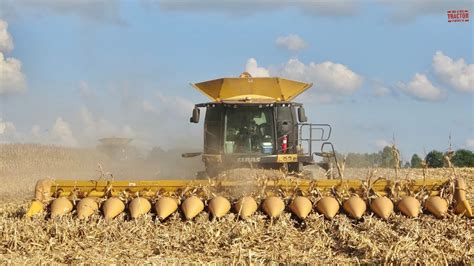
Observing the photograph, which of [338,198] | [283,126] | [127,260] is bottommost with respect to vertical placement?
[127,260]

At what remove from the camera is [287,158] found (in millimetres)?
10047

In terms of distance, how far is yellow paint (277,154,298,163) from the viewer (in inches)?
394

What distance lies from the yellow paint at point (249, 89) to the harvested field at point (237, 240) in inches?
174

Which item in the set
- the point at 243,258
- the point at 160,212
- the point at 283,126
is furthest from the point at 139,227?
the point at 283,126

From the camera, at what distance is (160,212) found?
689 centimetres

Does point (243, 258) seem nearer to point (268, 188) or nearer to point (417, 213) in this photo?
point (268, 188)

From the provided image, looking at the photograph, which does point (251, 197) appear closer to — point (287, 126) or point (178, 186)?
point (178, 186)

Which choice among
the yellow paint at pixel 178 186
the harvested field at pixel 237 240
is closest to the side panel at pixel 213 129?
the yellow paint at pixel 178 186

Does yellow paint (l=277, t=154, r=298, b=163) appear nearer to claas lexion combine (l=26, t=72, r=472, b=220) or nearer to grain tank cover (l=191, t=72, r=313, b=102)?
grain tank cover (l=191, t=72, r=313, b=102)

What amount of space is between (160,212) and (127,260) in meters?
1.34

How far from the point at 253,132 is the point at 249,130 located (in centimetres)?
8

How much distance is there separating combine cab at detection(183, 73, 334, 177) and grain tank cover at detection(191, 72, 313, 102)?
0.02 metres

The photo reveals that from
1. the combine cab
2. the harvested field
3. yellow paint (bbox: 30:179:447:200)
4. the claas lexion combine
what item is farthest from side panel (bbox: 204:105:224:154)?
the harvested field

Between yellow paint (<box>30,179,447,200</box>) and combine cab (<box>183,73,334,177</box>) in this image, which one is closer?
yellow paint (<box>30,179,447,200</box>)
